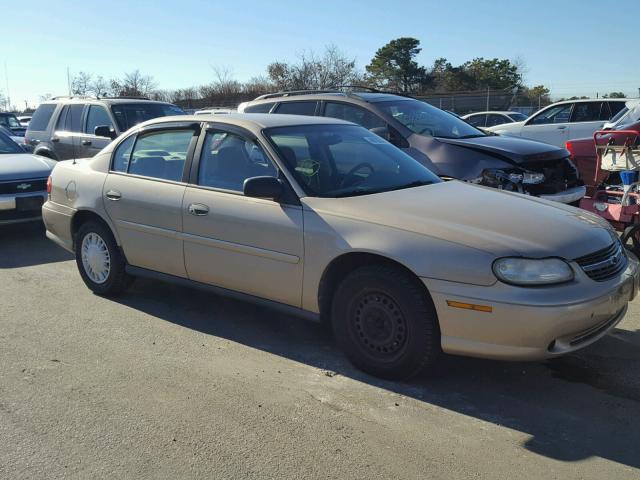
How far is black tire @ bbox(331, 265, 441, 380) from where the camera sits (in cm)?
366

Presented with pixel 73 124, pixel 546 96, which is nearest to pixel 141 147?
pixel 73 124

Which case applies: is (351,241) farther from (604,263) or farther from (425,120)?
(425,120)

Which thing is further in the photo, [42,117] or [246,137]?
[42,117]

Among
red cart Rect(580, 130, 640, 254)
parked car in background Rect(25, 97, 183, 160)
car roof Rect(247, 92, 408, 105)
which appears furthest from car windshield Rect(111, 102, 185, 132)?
red cart Rect(580, 130, 640, 254)

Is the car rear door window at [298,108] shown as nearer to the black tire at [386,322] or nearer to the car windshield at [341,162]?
the car windshield at [341,162]

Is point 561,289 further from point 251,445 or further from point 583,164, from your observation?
point 583,164

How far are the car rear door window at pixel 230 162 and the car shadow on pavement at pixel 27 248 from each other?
3.36 meters

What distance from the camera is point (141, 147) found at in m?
5.40

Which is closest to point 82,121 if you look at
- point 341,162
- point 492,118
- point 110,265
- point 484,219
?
point 110,265

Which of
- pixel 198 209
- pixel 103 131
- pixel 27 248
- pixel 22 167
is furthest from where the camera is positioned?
pixel 103 131

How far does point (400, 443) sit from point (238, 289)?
6.07 ft

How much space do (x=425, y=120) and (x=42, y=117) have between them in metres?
7.63

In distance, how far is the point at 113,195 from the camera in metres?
5.31

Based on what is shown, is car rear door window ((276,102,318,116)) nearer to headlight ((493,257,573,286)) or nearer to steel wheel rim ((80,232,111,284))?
steel wheel rim ((80,232,111,284))
